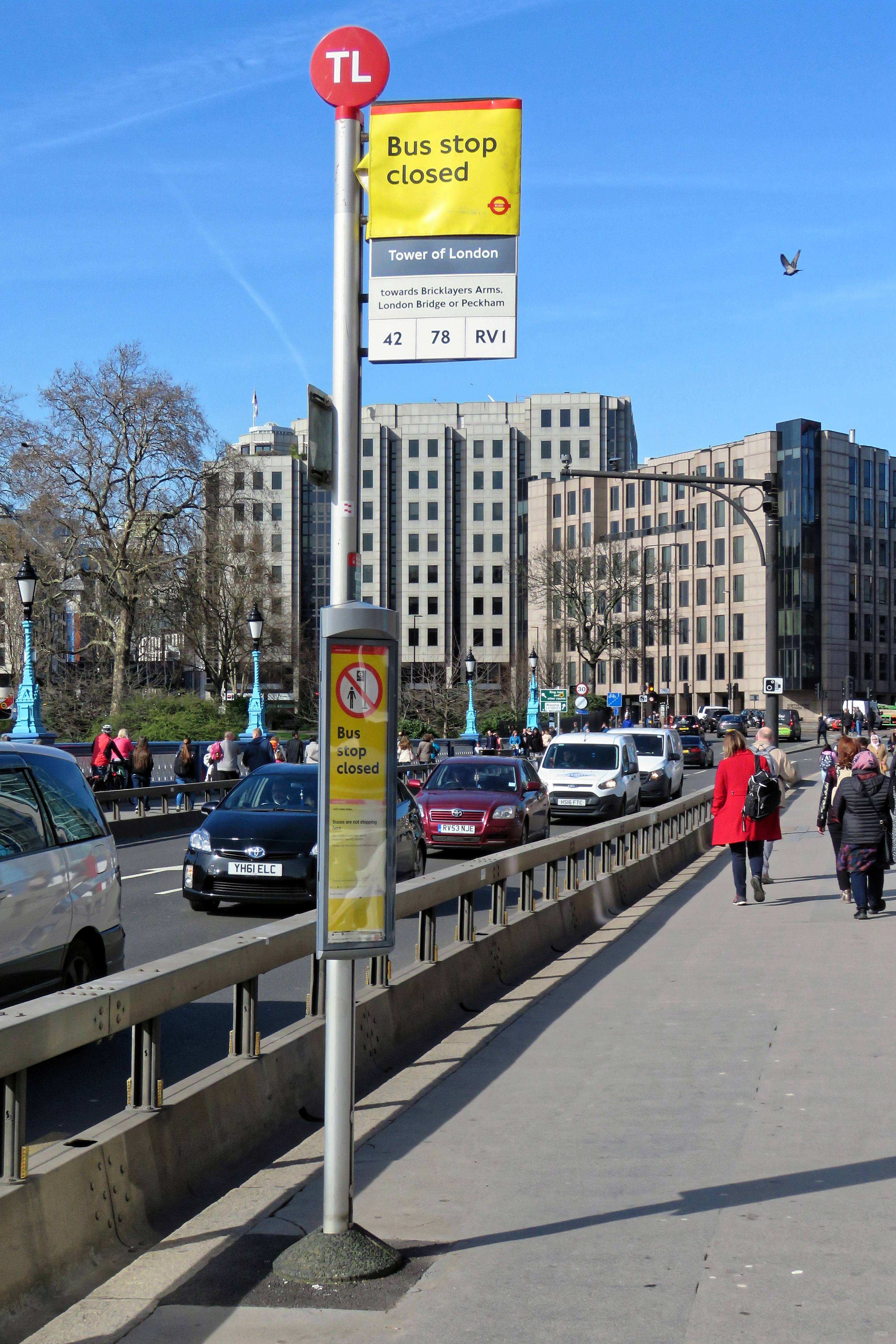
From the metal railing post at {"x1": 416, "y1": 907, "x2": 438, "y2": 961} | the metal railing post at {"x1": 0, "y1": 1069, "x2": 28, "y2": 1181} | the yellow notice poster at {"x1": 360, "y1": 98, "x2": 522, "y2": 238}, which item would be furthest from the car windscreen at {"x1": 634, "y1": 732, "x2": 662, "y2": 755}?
the metal railing post at {"x1": 0, "y1": 1069, "x2": 28, "y2": 1181}

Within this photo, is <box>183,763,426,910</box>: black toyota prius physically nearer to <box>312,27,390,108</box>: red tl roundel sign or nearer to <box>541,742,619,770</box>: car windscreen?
<box>312,27,390,108</box>: red tl roundel sign

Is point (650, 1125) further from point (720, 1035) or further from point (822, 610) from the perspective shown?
point (822, 610)

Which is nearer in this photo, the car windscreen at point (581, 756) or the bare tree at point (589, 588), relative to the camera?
the car windscreen at point (581, 756)

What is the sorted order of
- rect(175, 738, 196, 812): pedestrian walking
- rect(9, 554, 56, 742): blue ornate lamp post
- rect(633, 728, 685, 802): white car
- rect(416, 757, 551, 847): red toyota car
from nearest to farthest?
rect(416, 757, 551, 847): red toyota car
rect(9, 554, 56, 742): blue ornate lamp post
rect(175, 738, 196, 812): pedestrian walking
rect(633, 728, 685, 802): white car

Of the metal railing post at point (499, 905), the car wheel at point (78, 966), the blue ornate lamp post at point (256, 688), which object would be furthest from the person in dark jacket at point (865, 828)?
the blue ornate lamp post at point (256, 688)

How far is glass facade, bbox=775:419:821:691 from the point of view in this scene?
111 m

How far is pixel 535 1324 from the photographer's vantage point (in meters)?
4.19

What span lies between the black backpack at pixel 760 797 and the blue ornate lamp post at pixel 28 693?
55.6 ft

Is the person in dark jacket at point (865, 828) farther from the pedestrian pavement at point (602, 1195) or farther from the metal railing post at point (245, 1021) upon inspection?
the metal railing post at point (245, 1021)

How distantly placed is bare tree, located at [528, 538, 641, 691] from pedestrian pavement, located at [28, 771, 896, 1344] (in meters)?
78.5

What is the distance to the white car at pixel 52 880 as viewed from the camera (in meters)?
6.78

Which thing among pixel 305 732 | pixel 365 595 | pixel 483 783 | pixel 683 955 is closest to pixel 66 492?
pixel 305 732

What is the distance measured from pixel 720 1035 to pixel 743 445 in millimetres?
107847

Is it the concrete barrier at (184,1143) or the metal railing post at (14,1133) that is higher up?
the metal railing post at (14,1133)
